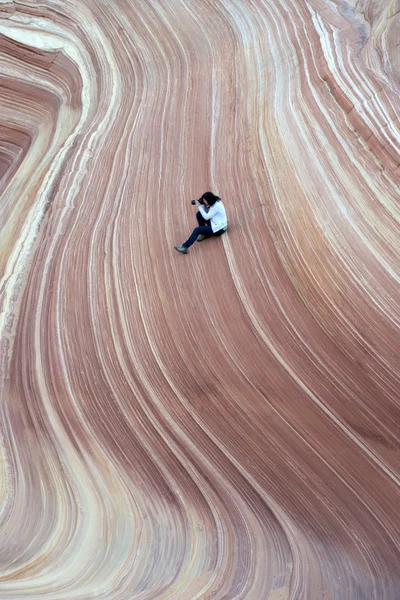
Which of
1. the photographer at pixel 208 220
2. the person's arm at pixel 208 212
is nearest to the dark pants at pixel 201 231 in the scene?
the photographer at pixel 208 220

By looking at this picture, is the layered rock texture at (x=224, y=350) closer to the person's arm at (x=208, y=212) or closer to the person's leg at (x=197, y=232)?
the person's leg at (x=197, y=232)

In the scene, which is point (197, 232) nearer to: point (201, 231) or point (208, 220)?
point (201, 231)

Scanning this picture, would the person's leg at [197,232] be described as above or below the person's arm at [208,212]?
below

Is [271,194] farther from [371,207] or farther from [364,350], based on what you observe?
[364,350]

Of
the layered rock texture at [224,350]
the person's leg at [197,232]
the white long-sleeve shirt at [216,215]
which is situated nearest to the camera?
the layered rock texture at [224,350]

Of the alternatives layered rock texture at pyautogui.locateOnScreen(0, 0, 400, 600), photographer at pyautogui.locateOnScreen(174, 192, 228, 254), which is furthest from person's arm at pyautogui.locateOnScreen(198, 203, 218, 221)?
layered rock texture at pyautogui.locateOnScreen(0, 0, 400, 600)

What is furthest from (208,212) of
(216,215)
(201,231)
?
(201,231)

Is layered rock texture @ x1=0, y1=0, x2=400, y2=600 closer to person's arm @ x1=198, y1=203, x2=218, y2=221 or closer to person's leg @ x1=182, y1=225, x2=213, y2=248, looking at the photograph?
person's leg @ x1=182, y1=225, x2=213, y2=248
